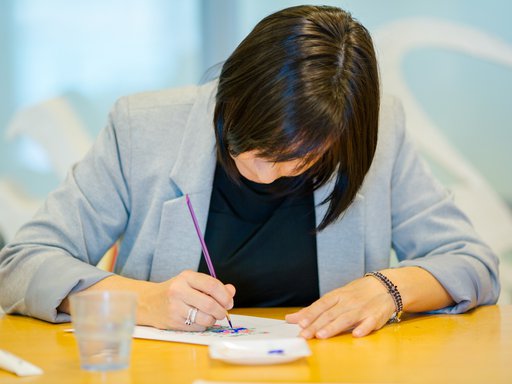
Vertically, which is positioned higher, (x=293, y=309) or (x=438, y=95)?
(x=438, y=95)

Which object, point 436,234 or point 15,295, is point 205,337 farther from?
point 436,234

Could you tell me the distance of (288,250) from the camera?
5.88 ft

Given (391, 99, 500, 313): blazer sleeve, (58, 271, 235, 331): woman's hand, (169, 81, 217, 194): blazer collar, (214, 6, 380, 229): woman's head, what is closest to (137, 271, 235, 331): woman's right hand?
(58, 271, 235, 331): woman's hand

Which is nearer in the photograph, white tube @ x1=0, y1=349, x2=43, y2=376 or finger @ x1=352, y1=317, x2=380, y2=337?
white tube @ x1=0, y1=349, x2=43, y2=376

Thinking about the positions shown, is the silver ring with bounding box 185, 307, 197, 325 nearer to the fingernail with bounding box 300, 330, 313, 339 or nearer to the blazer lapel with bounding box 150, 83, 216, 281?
the fingernail with bounding box 300, 330, 313, 339

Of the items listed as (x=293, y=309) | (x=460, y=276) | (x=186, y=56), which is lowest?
(x=293, y=309)

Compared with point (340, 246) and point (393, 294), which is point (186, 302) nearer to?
point (393, 294)

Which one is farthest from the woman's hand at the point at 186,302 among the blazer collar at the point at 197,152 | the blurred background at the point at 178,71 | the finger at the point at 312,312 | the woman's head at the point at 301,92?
the blurred background at the point at 178,71

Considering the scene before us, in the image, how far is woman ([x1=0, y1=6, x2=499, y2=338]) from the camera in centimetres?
138

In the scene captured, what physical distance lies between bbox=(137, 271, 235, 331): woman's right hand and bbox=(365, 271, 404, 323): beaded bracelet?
1.11 ft

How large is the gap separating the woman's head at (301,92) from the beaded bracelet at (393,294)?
0.78 feet

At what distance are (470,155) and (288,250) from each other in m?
1.39

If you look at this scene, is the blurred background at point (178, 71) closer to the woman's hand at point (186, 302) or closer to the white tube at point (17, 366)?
the woman's hand at point (186, 302)

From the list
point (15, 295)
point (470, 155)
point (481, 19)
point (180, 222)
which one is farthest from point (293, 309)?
point (481, 19)
